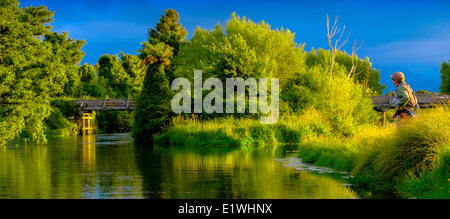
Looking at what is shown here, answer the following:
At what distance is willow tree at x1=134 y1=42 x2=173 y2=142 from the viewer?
41500mm

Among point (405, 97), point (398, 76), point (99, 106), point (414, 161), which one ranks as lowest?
point (414, 161)

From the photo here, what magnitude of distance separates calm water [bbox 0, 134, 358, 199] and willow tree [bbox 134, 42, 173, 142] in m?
20.1

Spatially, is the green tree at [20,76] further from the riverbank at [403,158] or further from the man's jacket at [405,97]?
the man's jacket at [405,97]

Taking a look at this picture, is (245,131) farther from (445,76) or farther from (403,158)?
(445,76)

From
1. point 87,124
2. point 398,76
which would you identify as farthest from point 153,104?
point 87,124

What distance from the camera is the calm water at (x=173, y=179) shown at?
476 inches

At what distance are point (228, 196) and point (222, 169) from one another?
6.03 metres

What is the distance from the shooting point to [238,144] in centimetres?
3133

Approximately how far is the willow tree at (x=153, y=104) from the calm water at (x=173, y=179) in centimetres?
2005

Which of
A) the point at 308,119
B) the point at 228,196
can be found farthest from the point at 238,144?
the point at 228,196

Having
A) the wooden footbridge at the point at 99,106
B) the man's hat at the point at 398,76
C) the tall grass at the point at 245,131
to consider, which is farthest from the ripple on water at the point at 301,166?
the wooden footbridge at the point at 99,106

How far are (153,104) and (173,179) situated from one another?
27143mm

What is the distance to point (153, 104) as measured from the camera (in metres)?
41.7
